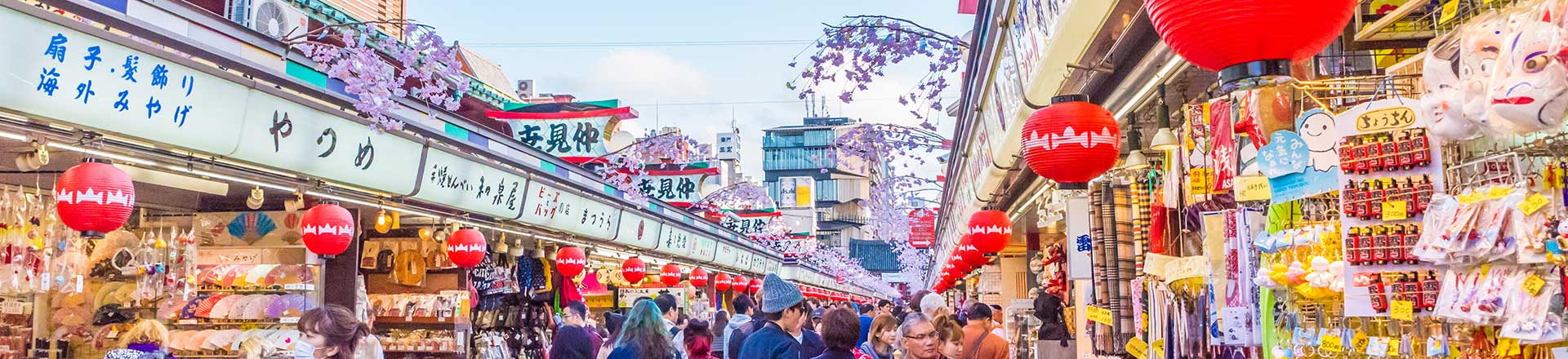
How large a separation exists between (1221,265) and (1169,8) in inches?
115

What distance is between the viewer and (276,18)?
998cm

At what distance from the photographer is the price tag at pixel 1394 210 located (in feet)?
11.8

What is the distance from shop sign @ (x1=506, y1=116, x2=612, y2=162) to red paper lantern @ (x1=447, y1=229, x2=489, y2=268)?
317 centimetres

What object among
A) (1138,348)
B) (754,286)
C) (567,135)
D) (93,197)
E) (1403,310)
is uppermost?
(567,135)

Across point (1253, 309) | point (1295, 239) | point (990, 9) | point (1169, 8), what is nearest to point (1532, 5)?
point (1169, 8)

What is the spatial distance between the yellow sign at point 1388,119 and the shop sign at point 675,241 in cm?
1573

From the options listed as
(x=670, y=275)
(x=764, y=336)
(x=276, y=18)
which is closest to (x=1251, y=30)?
(x=764, y=336)

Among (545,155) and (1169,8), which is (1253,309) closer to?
(1169,8)

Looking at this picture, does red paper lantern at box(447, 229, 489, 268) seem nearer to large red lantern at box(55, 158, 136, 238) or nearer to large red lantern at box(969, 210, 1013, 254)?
large red lantern at box(969, 210, 1013, 254)

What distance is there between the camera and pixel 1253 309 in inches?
194

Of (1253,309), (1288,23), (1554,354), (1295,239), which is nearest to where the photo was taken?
(1288,23)

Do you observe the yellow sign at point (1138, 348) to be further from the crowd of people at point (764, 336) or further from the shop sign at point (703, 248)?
the shop sign at point (703, 248)

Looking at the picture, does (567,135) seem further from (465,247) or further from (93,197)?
(93,197)

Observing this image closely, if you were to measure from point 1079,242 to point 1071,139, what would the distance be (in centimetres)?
366
